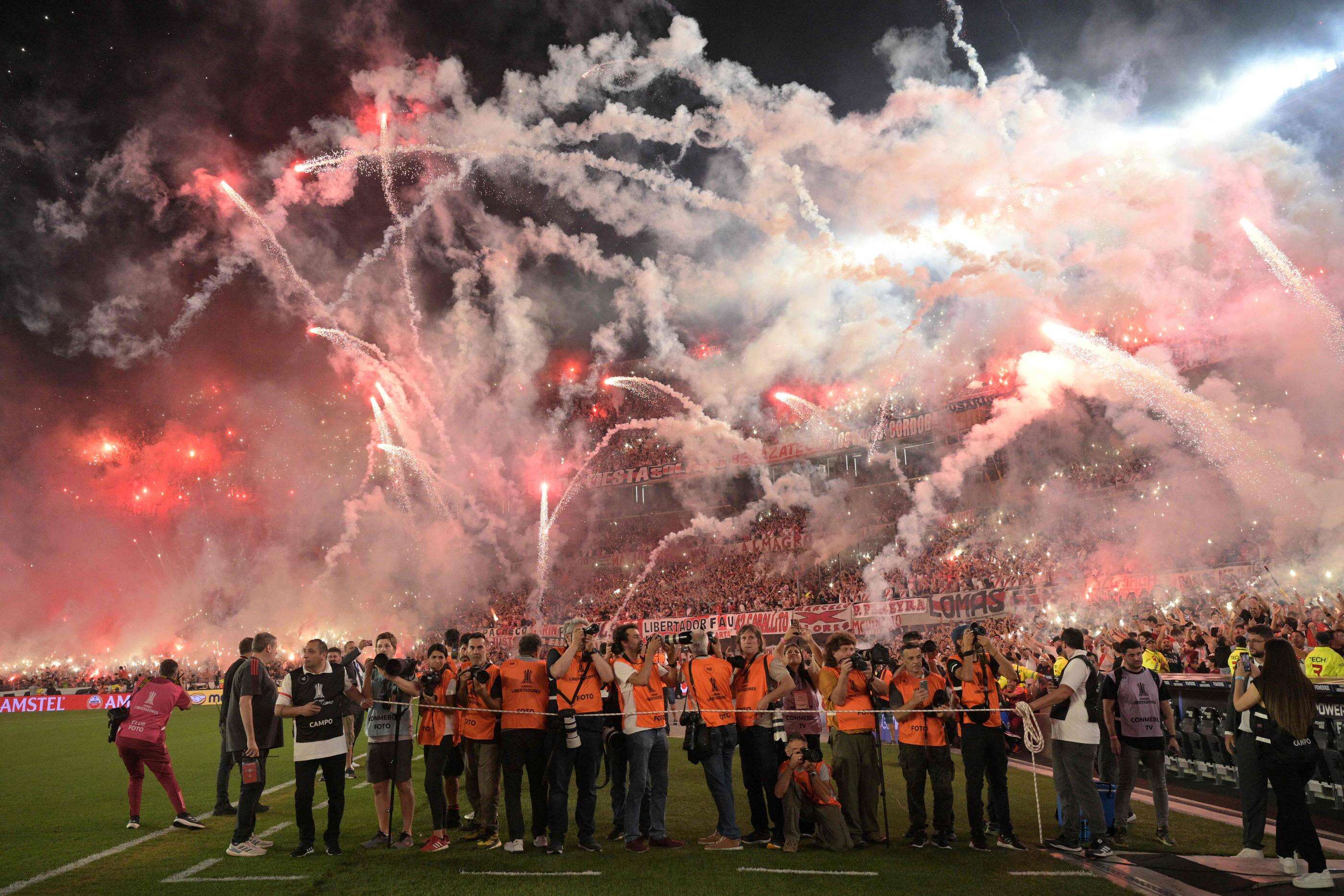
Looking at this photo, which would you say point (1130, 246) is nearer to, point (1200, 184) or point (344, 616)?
→ point (1200, 184)

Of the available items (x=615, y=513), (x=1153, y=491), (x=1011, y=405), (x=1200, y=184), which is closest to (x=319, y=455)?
(x=615, y=513)

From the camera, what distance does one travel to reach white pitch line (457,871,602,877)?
20.4 ft

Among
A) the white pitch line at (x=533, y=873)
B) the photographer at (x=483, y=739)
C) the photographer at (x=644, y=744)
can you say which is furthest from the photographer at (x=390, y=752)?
the photographer at (x=644, y=744)

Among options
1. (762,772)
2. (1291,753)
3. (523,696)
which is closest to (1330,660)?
(1291,753)

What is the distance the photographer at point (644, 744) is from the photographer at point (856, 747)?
159 cm

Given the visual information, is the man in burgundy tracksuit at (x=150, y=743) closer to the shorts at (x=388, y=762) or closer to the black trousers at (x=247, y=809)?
the black trousers at (x=247, y=809)

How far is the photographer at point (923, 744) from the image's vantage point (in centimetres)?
729

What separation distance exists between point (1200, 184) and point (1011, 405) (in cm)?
1032

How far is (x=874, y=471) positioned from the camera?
122 feet

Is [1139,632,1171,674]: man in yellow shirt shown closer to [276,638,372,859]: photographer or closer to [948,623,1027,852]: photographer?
[948,623,1027,852]: photographer

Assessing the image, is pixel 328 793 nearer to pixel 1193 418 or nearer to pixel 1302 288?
pixel 1193 418

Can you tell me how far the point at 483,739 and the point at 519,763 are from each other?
2.00 feet

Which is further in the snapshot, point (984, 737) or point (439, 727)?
point (439, 727)

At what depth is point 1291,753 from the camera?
573cm
